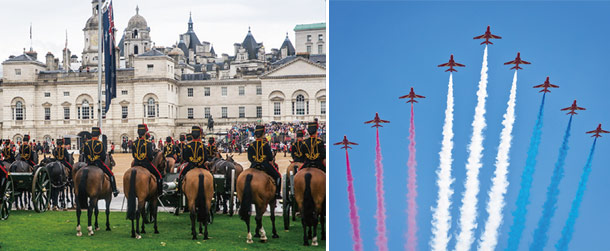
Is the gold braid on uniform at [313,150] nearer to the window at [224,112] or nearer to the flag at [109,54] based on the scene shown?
the flag at [109,54]

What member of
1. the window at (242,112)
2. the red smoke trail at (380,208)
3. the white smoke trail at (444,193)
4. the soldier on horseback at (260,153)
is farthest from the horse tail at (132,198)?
the window at (242,112)

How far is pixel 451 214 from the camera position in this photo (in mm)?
7523

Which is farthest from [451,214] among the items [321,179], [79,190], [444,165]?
[79,190]

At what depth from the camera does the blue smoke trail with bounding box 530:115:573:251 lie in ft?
24.0

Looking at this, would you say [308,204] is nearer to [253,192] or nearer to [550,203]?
[253,192]

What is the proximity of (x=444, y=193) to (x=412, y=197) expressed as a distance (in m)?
0.40

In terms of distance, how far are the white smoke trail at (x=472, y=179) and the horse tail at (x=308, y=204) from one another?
2.49 meters

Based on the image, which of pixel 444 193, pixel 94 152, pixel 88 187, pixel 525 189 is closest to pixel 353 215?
pixel 444 193

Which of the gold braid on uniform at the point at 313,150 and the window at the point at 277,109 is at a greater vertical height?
the window at the point at 277,109

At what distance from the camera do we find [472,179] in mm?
7602

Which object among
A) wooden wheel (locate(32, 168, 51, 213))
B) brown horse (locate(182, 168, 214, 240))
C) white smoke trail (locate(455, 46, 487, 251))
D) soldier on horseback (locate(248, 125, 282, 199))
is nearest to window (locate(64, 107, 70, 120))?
wooden wheel (locate(32, 168, 51, 213))

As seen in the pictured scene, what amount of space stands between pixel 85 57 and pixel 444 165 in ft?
257

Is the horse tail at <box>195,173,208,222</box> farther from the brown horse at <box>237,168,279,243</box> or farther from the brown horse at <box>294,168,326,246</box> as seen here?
the brown horse at <box>294,168,326,246</box>

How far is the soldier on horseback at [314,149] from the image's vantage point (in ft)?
30.7
